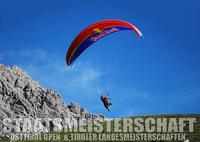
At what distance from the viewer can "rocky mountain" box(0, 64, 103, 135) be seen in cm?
16550

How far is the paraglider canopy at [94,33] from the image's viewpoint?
43.5 metres

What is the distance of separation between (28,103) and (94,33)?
132 metres

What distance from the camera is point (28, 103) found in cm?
17162

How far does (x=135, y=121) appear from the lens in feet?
161

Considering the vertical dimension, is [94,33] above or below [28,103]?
below

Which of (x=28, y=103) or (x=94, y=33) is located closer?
(x=94, y=33)

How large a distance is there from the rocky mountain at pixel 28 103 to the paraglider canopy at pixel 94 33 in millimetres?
111894

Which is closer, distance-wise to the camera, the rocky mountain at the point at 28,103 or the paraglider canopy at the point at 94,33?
the paraglider canopy at the point at 94,33

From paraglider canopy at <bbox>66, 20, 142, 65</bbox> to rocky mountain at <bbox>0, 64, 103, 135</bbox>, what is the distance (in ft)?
367

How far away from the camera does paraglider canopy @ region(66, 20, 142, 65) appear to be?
43494 millimetres

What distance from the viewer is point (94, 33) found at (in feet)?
144

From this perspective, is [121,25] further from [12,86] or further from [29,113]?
[12,86]

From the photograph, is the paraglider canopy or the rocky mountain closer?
the paraglider canopy

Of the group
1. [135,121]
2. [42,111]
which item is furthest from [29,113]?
[135,121]
